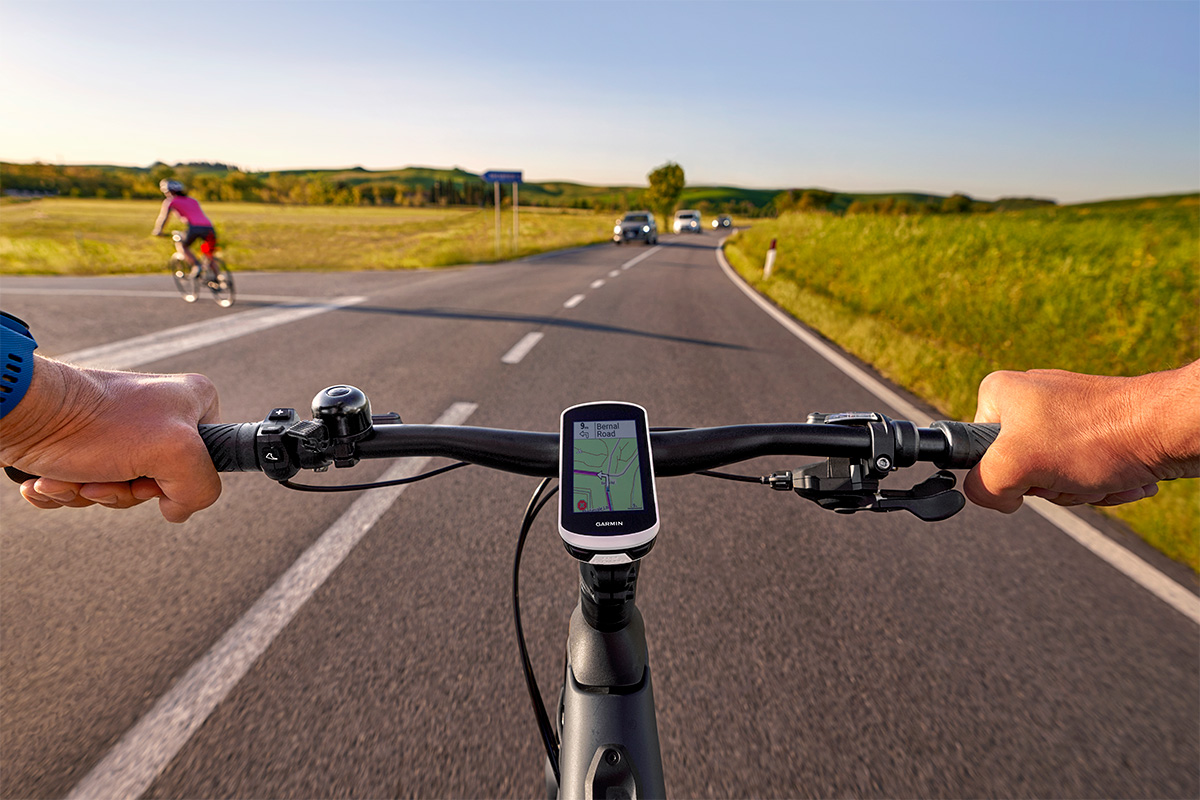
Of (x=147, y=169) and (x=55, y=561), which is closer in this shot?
(x=55, y=561)

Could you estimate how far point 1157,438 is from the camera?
2.89ft

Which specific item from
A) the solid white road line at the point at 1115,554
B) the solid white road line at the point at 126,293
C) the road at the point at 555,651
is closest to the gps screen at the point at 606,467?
the road at the point at 555,651

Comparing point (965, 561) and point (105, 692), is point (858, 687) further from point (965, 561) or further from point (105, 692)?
point (105, 692)

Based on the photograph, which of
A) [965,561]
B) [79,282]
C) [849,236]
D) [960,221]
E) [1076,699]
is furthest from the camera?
[849,236]

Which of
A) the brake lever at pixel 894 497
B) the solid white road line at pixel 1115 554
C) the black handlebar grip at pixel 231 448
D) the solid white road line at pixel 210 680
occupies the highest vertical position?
the black handlebar grip at pixel 231 448

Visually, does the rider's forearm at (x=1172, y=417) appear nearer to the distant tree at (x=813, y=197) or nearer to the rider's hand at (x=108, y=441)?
the rider's hand at (x=108, y=441)

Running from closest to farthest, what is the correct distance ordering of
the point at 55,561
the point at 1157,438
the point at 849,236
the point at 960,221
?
1. the point at 1157,438
2. the point at 55,561
3. the point at 960,221
4. the point at 849,236

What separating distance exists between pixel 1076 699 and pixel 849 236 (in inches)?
613

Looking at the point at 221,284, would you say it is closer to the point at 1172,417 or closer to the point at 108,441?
the point at 108,441

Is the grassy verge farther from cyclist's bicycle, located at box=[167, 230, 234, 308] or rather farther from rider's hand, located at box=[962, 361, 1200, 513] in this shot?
cyclist's bicycle, located at box=[167, 230, 234, 308]

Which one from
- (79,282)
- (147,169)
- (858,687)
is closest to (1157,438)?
(858,687)

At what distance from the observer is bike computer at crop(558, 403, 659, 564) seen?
87 cm

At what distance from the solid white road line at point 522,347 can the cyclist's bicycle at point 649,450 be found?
538cm

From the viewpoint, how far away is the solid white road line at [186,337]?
574 centimetres
